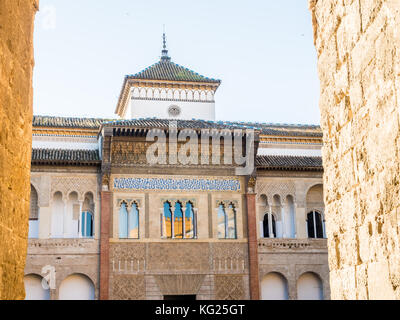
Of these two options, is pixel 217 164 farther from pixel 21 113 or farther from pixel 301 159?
pixel 21 113


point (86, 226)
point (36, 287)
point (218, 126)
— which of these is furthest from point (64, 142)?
point (218, 126)

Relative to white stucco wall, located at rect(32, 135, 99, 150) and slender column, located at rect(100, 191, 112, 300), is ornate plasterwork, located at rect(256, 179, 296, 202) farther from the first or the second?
white stucco wall, located at rect(32, 135, 99, 150)

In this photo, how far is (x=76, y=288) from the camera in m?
18.9

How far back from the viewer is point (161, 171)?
Result: 2012 cm

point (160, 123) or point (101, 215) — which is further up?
point (160, 123)

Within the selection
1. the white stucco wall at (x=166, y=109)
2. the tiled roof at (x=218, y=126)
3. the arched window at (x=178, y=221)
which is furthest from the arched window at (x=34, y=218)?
the white stucco wall at (x=166, y=109)

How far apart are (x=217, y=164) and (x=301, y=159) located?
3.16 m

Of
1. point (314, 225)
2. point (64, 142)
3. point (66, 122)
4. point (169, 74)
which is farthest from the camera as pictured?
point (169, 74)

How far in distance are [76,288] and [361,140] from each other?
53.3 ft

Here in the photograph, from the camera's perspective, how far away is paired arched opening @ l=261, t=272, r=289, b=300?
20.0 metres

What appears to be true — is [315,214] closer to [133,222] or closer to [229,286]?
[229,286]

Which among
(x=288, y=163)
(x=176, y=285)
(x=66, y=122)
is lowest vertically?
(x=176, y=285)
